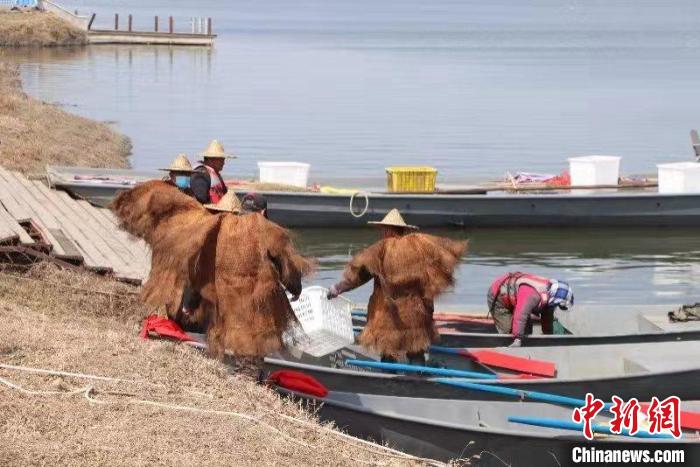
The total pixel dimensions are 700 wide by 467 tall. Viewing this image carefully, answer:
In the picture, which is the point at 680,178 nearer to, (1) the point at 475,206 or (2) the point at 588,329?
(1) the point at 475,206

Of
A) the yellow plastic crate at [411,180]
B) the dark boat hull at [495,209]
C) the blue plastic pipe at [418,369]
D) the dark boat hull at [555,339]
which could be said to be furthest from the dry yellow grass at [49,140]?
the blue plastic pipe at [418,369]

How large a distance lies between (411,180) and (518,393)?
40.0 ft

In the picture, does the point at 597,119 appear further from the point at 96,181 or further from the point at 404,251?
the point at 404,251

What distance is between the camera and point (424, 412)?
33.9ft

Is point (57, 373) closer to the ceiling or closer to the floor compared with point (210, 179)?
closer to the floor

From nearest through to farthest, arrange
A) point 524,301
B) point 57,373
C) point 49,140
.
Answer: point 57,373
point 524,301
point 49,140

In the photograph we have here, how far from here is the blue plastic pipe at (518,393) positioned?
1036cm

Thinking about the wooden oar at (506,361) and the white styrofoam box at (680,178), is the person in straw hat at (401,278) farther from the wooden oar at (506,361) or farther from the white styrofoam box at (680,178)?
the white styrofoam box at (680,178)

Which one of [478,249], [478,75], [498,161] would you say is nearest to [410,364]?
[478,249]

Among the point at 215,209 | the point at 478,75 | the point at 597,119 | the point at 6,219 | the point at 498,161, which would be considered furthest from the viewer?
the point at 478,75

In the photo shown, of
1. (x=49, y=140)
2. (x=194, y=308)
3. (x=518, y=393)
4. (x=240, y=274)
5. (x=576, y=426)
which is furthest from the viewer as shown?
(x=49, y=140)

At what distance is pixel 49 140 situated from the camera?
26.4 m

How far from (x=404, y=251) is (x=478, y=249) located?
39.1 ft

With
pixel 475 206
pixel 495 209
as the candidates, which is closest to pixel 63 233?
pixel 475 206
